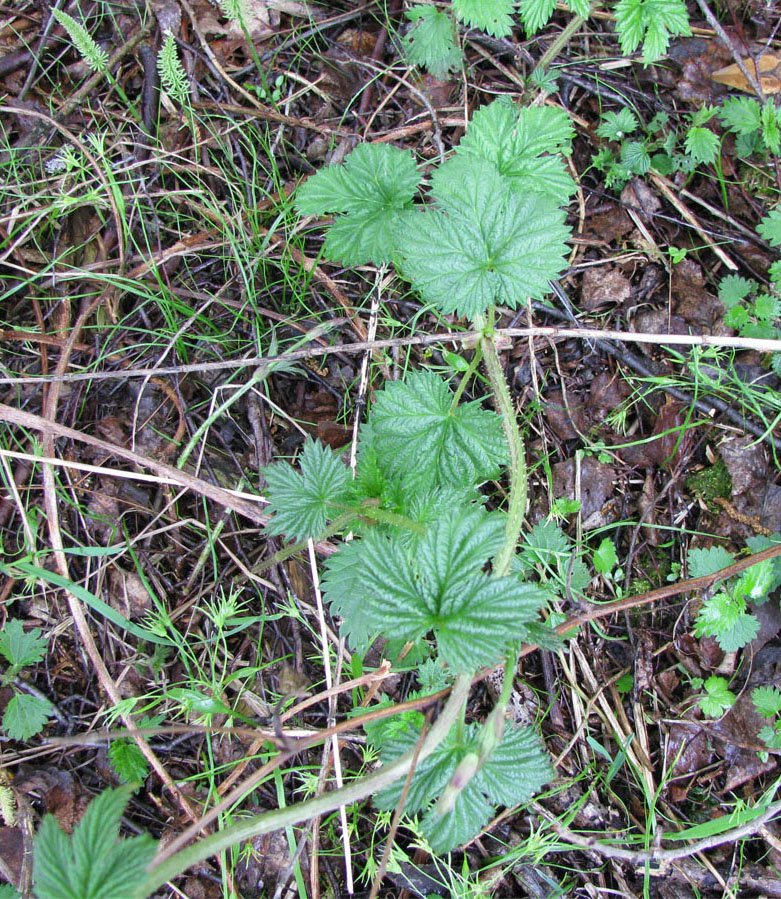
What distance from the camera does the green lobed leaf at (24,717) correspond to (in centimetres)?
223

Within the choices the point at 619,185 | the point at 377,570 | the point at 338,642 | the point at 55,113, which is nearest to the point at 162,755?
the point at 338,642

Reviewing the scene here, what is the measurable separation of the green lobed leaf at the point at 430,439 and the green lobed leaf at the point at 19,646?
54.8 inches

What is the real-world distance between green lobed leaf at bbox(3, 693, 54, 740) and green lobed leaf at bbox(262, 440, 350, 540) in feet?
3.35

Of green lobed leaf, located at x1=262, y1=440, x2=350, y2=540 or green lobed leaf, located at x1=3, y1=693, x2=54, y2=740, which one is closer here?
green lobed leaf, located at x1=262, y1=440, x2=350, y2=540

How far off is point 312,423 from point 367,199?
0.83 metres

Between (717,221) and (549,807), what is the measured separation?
237cm

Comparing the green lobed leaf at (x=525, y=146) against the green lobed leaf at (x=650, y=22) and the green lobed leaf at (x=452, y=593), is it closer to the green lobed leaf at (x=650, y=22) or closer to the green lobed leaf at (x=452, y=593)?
the green lobed leaf at (x=650, y=22)

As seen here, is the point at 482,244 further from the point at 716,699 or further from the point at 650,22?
the point at 716,699

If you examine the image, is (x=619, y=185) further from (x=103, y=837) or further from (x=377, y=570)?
(x=103, y=837)

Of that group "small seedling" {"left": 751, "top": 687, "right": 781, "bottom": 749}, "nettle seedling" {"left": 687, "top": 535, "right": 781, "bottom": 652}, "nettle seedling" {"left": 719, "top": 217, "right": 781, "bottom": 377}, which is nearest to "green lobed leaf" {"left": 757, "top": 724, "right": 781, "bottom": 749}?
"small seedling" {"left": 751, "top": 687, "right": 781, "bottom": 749}

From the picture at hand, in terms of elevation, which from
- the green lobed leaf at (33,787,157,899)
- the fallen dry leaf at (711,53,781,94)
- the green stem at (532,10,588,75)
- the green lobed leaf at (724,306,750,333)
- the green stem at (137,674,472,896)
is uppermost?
the green stem at (532,10,588,75)

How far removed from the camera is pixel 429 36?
8.09ft

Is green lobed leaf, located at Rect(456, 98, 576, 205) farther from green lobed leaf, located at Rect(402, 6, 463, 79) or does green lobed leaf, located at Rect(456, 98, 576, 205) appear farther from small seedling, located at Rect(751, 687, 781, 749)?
small seedling, located at Rect(751, 687, 781, 749)

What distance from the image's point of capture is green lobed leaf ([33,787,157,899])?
1.27 metres
